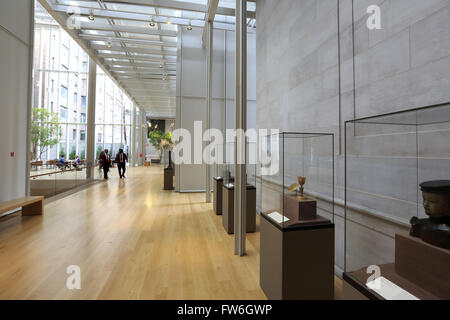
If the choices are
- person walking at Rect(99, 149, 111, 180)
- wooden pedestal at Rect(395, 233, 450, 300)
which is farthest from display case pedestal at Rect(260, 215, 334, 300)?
person walking at Rect(99, 149, 111, 180)

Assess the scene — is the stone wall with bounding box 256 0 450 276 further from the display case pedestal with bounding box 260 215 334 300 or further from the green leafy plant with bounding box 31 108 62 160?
the green leafy plant with bounding box 31 108 62 160

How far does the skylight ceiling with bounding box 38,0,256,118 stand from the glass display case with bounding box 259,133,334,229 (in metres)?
5.98

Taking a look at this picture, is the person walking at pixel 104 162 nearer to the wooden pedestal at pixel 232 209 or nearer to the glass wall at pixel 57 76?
the glass wall at pixel 57 76

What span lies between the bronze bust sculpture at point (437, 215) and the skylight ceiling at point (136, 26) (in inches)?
289

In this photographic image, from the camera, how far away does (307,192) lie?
7.75ft

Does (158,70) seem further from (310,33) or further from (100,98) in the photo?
(310,33)

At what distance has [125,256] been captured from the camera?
3176 millimetres

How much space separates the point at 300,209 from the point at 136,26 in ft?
30.9

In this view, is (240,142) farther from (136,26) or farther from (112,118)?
(112,118)

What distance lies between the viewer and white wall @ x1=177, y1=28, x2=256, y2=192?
8.38 meters

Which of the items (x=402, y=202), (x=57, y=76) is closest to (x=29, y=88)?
(x=402, y=202)

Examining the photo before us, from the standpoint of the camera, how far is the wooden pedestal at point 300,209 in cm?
208
